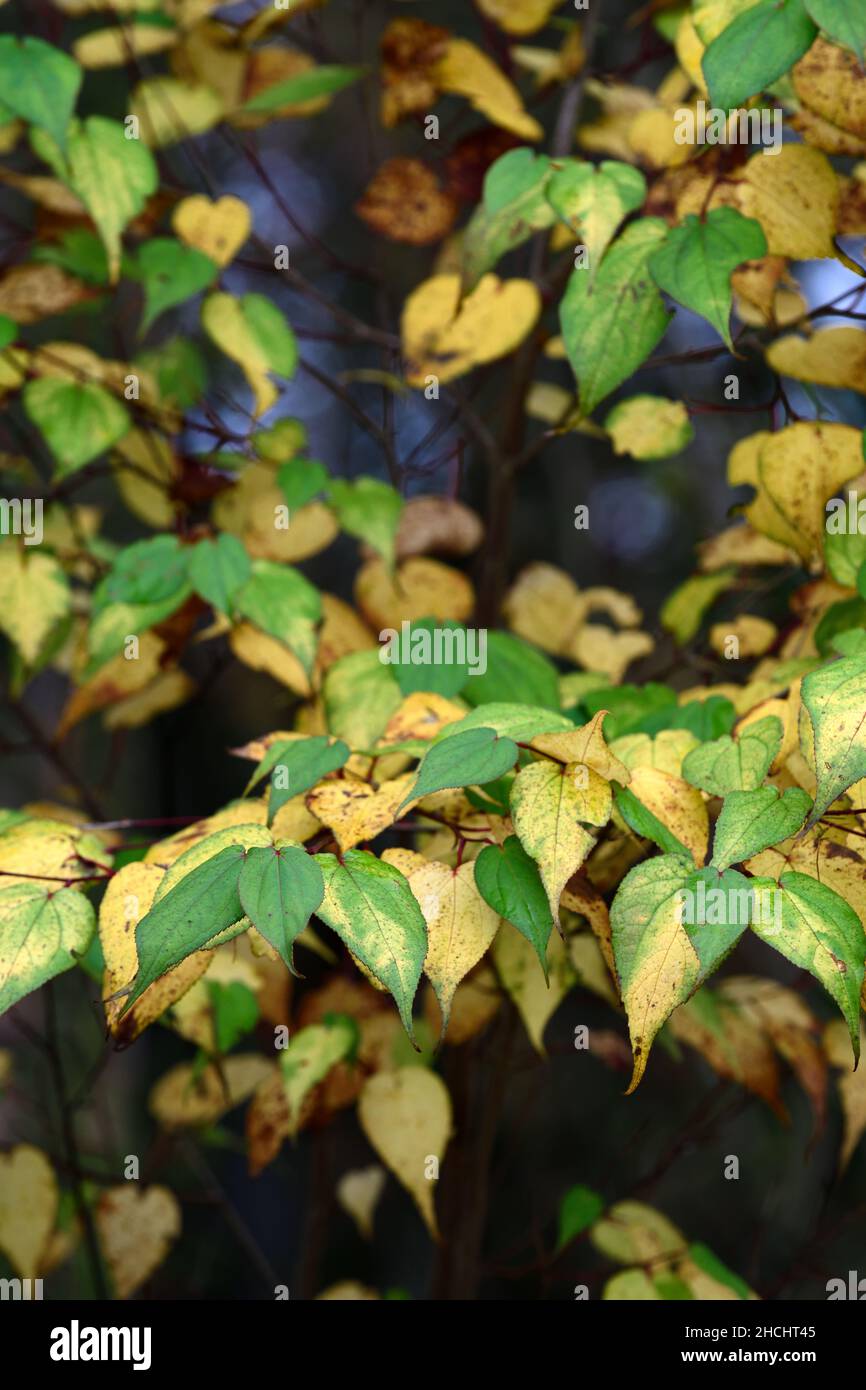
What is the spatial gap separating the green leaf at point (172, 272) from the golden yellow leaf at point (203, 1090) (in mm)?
723

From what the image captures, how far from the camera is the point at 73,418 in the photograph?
96cm

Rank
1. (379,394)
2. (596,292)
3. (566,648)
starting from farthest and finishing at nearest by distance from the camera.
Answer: (379,394) → (566,648) → (596,292)

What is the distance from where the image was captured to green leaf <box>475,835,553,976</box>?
1.84 ft

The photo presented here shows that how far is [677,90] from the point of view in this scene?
1.08m

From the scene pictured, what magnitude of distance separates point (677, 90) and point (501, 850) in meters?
0.85

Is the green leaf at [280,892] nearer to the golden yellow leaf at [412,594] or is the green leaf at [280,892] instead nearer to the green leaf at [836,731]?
the green leaf at [836,731]

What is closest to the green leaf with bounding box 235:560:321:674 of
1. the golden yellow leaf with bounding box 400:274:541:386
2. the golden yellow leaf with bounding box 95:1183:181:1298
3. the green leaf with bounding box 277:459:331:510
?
the green leaf with bounding box 277:459:331:510

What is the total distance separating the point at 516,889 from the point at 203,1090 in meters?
Result: 0.70


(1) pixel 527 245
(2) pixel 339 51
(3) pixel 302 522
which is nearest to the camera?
(3) pixel 302 522

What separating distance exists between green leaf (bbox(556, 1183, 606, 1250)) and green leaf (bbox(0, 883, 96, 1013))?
0.61m

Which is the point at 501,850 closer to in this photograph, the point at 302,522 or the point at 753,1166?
the point at 302,522

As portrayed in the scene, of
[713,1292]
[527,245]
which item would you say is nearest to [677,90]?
[527,245]

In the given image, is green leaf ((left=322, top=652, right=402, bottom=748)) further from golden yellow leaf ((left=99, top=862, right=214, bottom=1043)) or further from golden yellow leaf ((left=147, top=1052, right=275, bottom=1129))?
golden yellow leaf ((left=147, top=1052, right=275, bottom=1129))
